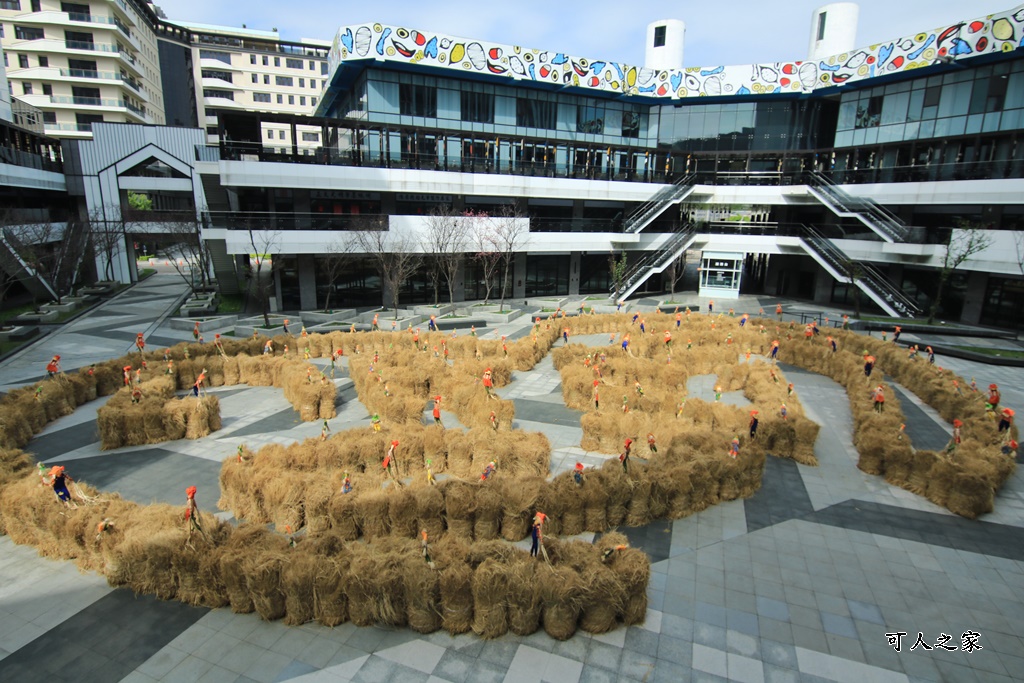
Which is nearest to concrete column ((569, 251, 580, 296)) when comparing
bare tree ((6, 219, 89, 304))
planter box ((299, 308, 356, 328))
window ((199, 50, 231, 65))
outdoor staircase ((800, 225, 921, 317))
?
outdoor staircase ((800, 225, 921, 317))

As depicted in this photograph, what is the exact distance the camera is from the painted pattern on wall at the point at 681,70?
110 ft

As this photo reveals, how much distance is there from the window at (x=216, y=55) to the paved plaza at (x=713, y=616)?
88.7m

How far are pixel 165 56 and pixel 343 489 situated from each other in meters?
95.6

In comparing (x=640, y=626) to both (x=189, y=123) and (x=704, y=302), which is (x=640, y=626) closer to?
(x=704, y=302)

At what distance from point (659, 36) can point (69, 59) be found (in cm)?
6384

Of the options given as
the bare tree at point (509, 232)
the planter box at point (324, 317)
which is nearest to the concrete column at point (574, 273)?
the bare tree at point (509, 232)

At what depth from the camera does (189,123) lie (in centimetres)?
8775

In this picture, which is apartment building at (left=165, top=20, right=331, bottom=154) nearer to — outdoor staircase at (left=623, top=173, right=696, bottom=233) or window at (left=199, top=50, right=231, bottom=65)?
window at (left=199, top=50, right=231, bottom=65)

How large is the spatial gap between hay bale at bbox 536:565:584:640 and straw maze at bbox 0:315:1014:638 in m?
0.02

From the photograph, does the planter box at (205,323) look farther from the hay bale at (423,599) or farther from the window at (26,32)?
the window at (26,32)

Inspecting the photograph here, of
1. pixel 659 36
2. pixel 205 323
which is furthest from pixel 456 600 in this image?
pixel 659 36

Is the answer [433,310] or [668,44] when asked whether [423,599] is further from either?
[668,44]

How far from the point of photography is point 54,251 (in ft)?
117

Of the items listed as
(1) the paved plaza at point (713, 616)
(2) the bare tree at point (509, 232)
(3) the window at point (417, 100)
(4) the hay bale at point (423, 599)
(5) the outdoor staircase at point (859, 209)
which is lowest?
(1) the paved plaza at point (713, 616)
